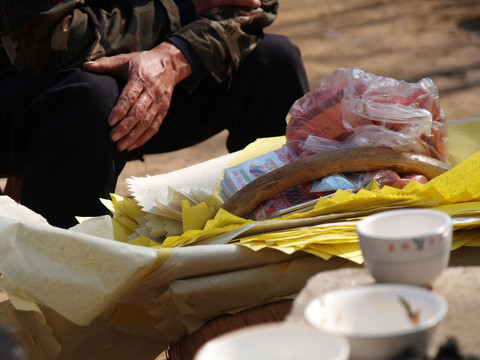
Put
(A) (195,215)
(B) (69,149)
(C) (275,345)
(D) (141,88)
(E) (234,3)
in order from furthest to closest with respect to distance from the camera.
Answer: (E) (234,3) → (D) (141,88) → (B) (69,149) → (A) (195,215) → (C) (275,345)

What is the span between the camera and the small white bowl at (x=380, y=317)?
1.86 feet

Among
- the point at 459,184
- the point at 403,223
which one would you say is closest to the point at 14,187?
the point at 459,184

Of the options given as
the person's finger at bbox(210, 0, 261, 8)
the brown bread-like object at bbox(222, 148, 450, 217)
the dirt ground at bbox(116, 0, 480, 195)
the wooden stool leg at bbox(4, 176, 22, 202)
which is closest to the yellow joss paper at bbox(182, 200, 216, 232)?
the brown bread-like object at bbox(222, 148, 450, 217)

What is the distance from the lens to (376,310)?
2.02 ft

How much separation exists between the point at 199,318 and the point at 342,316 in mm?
589

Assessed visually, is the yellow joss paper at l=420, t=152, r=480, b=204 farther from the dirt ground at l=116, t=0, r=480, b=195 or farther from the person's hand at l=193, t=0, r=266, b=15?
the dirt ground at l=116, t=0, r=480, b=195

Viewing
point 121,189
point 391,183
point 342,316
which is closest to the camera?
point 342,316

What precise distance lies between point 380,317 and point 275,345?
10 centimetres

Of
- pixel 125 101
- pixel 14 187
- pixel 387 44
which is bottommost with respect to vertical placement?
pixel 387 44

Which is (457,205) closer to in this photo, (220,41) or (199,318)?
(199,318)

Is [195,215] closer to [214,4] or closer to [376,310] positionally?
[376,310]

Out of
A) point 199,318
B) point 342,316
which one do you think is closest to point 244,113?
point 199,318

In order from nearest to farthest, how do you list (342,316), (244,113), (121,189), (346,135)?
1. (342,316)
2. (346,135)
3. (244,113)
4. (121,189)

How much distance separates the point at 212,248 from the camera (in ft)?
3.65
